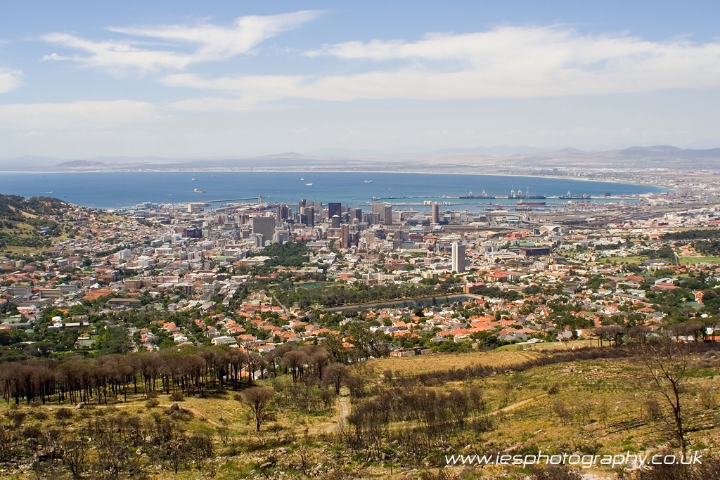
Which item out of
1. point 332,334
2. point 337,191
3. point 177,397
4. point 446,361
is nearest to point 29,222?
point 332,334

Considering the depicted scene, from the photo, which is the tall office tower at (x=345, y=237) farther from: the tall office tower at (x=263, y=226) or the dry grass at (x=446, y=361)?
the dry grass at (x=446, y=361)

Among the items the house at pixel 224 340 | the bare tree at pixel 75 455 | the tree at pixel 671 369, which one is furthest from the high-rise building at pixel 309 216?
the bare tree at pixel 75 455

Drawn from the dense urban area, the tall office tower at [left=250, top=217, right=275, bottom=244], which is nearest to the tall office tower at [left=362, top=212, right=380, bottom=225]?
the dense urban area

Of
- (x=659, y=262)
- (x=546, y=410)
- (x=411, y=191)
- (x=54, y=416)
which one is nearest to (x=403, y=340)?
(x=546, y=410)

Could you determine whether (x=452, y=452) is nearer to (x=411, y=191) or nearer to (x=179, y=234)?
(x=179, y=234)

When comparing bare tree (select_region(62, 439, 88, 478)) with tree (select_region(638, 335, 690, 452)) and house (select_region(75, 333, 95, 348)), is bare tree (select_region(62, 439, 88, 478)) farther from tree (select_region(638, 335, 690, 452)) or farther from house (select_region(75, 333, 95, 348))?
house (select_region(75, 333, 95, 348))
